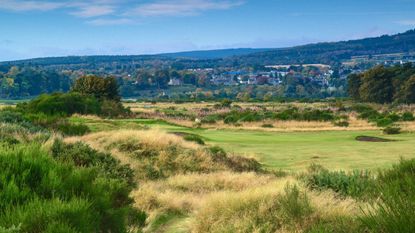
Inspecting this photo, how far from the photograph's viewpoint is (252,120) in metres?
48.9

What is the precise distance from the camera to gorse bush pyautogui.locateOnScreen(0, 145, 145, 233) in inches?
220

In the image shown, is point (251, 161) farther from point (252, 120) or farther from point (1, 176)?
point (252, 120)

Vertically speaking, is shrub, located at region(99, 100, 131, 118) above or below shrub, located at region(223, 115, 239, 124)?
above

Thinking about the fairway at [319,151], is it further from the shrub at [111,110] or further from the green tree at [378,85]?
the green tree at [378,85]

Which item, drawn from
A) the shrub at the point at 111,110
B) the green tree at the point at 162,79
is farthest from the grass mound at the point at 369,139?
the green tree at the point at 162,79

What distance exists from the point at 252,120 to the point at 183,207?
125 feet

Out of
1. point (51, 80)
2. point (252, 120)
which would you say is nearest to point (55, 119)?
point (252, 120)

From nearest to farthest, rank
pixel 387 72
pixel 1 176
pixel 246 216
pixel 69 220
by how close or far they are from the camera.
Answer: pixel 69 220, pixel 1 176, pixel 246 216, pixel 387 72

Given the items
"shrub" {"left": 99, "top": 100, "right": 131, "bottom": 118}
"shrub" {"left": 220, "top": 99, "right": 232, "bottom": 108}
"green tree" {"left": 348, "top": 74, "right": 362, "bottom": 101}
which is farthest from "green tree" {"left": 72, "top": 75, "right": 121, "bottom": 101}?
"green tree" {"left": 348, "top": 74, "right": 362, "bottom": 101}

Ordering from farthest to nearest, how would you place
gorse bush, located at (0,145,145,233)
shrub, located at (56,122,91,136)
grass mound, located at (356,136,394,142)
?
grass mound, located at (356,136,394,142)
shrub, located at (56,122,91,136)
gorse bush, located at (0,145,145,233)

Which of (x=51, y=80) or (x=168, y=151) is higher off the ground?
(x=168, y=151)

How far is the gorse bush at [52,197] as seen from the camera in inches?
220

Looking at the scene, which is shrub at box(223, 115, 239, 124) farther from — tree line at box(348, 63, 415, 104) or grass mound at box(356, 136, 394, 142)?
tree line at box(348, 63, 415, 104)

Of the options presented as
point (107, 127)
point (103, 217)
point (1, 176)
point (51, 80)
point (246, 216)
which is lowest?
point (51, 80)
